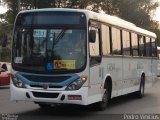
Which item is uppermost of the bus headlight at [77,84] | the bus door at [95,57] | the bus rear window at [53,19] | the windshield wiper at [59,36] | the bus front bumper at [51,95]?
the bus rear window at [53,19]

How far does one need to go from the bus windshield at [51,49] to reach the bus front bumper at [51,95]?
57 cm

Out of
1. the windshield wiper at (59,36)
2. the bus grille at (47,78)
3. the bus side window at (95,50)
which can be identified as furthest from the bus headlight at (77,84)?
the windshield wiper at (59,36)

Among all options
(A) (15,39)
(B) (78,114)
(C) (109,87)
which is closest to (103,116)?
(B) (78,114)

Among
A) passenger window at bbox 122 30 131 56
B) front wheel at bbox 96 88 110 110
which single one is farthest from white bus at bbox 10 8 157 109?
passenger window at bbox 122 30 131 56

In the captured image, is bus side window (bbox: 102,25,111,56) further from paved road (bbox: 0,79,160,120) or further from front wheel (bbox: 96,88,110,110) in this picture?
paved road (bbox: 0,79,160,120)

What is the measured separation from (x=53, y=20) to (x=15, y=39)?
47.4 inches

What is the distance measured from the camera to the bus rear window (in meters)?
13.8

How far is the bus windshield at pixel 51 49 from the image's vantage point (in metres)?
13.5

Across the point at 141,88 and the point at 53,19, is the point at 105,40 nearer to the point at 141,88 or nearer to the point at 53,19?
the point at 53,19

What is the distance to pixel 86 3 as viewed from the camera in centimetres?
6406

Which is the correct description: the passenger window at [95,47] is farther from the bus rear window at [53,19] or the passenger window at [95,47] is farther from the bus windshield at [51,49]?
the bus rear window at [53,19]

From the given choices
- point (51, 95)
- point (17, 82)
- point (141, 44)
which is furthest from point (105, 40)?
point (141, 44)

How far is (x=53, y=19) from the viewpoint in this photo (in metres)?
13.8

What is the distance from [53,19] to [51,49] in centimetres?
84
